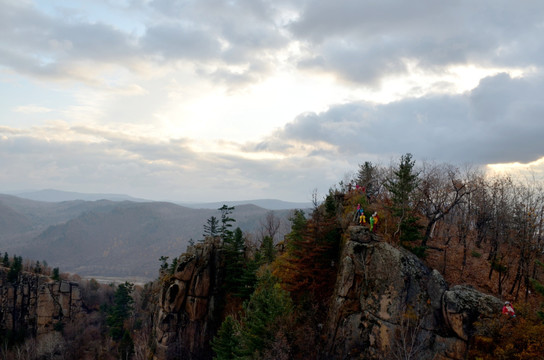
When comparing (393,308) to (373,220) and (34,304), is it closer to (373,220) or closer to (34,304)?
(373,220)

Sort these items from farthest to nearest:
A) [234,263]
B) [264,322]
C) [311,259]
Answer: [234,263], [311,259], [264,322]

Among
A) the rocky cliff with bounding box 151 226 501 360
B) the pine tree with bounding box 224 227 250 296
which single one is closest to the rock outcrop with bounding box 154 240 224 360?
the pine tree with bounding box 224 227 250 296

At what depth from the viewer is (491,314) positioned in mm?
24672

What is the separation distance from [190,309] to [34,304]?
297 feet

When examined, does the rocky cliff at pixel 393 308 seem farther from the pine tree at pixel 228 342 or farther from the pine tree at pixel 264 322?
the pine tree at pixel 228 342

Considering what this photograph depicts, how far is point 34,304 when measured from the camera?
347 feet

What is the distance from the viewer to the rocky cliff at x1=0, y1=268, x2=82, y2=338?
104m

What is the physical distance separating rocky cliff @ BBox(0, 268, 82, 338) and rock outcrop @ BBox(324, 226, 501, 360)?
110 metres

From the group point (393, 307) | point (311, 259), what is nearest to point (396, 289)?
point (393, 307)

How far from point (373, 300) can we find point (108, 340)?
8499cm

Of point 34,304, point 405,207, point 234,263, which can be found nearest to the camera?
point 405,207

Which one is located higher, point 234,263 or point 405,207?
point 405,207

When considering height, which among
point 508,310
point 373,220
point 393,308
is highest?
point 373,220

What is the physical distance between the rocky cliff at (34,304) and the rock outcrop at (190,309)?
76228 millimetres
